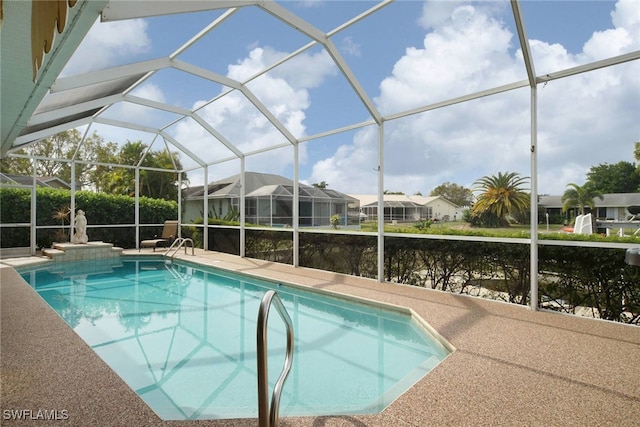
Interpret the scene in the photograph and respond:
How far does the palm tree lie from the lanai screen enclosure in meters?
0.17

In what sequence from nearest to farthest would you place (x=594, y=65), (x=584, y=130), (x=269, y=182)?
(x=594, y=65), (x=584, y=130), (x=269, y=182)

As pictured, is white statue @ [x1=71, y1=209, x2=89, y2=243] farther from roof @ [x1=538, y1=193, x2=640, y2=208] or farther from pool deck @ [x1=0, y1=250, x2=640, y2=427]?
roof @ [x1=538, y1=193, x2=640, y2=208]

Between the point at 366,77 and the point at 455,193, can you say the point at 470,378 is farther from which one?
the point at 366,77

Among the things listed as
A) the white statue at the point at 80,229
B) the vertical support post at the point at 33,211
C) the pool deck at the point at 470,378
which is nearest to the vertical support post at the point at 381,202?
the pool deck at the point at 470,378

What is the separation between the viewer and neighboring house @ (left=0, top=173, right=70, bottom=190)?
11383mm

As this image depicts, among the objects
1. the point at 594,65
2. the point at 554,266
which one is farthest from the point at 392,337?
the point at 594,65

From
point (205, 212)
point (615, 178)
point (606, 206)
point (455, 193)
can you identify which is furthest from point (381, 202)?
point (205, 212)

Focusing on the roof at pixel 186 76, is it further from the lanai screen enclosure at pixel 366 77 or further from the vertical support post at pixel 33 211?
the vertical support post at pixel 33 211

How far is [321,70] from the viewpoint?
7.14 meters

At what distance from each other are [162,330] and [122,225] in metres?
9.99

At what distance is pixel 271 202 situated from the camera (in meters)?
10.4

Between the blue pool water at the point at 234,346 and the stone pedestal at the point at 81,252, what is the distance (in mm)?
2979

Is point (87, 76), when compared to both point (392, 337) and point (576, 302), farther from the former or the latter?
point (576, 302)

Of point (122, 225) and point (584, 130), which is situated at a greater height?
point (584, 130)
